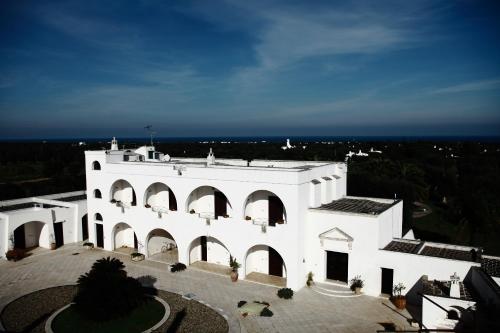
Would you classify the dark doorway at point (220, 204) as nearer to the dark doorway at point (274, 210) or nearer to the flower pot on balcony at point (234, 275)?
the dark doorway at point (274, 210)

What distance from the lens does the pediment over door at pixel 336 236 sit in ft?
73.8

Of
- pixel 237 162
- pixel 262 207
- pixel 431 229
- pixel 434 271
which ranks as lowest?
pixel 431 229

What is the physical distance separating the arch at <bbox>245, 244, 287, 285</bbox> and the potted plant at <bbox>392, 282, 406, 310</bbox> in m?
6.83

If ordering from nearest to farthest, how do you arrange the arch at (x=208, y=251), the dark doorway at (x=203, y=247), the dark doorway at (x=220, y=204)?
1. the dark doorway at (x=220, y=204)
2. the arch at (x=208, y=251)
3. the dark doorway at (x=203, y=247)

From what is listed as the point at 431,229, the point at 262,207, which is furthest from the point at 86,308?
the point at 431,229

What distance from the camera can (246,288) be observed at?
23359 mm

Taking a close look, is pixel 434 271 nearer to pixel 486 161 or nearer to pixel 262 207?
pixel 262 207

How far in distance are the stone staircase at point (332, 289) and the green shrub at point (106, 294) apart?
10239mm

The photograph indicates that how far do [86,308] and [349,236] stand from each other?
47.4 ft

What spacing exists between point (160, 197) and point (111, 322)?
41.1 ft

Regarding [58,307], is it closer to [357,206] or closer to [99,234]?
[99,234]

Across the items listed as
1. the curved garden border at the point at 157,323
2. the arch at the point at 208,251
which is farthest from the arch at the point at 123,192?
the curved garden border at the point at 157,323

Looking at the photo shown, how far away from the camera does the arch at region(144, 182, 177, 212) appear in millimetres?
29609

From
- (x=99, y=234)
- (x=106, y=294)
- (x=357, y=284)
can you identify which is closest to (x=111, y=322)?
(x=106, y=294)
